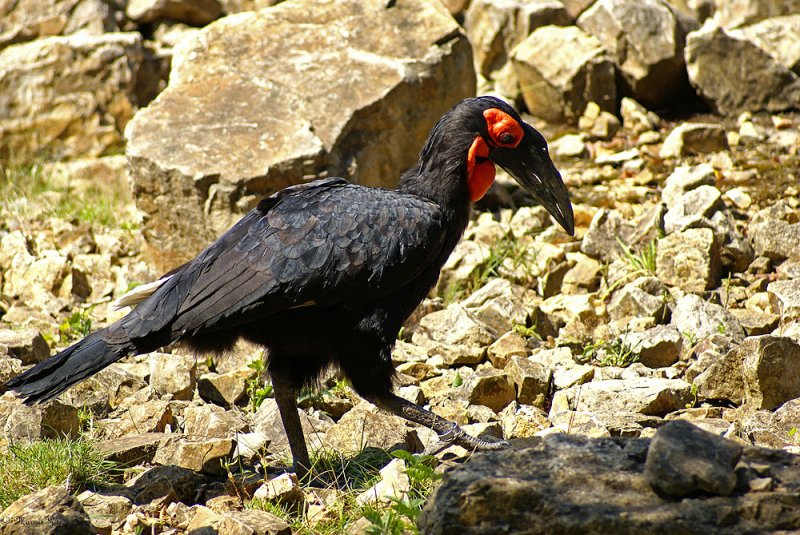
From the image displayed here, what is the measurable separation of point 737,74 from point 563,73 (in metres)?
1.38

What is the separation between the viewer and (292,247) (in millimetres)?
3904

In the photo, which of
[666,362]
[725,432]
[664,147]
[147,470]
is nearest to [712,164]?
[664,147]

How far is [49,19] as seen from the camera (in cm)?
836

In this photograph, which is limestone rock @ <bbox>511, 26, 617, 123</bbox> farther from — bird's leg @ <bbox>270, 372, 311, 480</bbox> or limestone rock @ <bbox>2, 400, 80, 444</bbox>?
limestone rock @ <bbox>2, 400, 80, 444</bbox>

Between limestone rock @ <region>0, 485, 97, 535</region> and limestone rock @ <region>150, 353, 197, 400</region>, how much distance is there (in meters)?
1.53

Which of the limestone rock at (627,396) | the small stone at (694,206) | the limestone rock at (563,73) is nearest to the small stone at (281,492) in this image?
the limestone rock at (627,396)

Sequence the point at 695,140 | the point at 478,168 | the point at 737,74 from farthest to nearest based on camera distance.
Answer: the point at 737,74, the point at 695,140, the point at 478,168

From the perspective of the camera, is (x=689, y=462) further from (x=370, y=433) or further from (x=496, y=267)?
(x=496, y=267)

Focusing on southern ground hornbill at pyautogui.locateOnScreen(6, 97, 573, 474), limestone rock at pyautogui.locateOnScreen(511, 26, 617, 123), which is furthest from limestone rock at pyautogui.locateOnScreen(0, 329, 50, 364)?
limestone rock at pyautogui.locateOnScreen(511, 26, 617, 123)

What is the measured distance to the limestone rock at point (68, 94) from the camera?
7.64m

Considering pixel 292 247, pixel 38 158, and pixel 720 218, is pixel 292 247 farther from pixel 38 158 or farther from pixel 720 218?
pixel 38 158

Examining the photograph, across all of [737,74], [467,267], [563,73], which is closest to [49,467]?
[467,267]

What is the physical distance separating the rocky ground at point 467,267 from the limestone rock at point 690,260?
0.7 inches

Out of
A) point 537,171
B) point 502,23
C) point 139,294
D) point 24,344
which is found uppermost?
point 502,23
